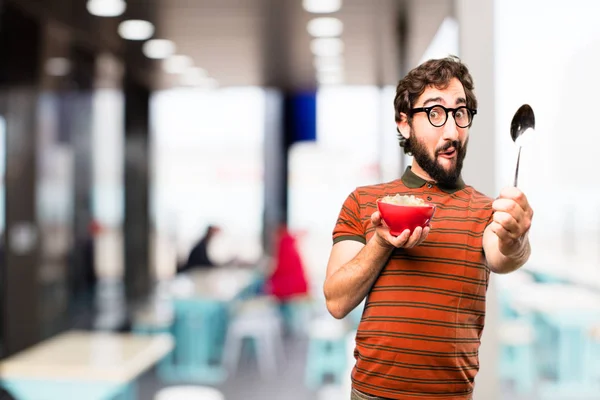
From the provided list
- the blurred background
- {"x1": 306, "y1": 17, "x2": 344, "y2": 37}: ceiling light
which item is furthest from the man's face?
{"x1": 306, "y1": 17, "x2": 344, "y2": 37}: ceiling light

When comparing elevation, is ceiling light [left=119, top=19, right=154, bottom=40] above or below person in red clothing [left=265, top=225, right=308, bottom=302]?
above

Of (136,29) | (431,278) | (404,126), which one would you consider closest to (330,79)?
(136,29)

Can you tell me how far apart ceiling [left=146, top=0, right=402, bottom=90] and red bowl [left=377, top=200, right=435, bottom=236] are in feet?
7.51

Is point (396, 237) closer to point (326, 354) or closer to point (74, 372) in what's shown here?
point (74, 372)

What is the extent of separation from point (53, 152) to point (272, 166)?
2320mm

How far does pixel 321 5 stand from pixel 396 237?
235 centimetres

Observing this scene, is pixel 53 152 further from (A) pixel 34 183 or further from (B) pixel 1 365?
(B) pixel 1 365

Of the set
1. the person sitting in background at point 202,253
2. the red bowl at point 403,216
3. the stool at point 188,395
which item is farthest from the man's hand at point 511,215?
the person sitting in background at point 202,253

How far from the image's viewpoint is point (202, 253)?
5.44 m

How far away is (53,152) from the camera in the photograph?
4.70 metres

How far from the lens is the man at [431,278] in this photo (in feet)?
3.72

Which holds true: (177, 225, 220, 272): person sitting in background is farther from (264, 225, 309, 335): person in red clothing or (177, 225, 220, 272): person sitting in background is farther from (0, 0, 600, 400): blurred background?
(264, 225, 309, 335): person in red clothing

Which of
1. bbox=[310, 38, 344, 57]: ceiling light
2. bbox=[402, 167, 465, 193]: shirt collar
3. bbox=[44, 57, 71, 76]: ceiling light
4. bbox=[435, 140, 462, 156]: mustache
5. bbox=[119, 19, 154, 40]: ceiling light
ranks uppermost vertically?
bbox=[119, 19, 154, 40]: ceiling light

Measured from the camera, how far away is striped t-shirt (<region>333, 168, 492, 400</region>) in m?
1.13
